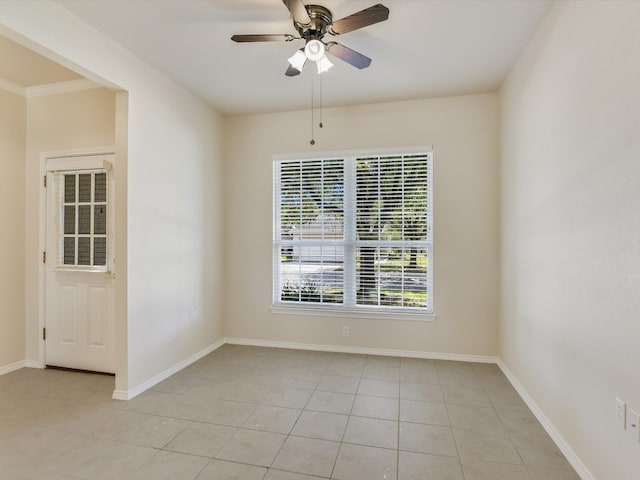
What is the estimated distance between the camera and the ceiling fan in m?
1.92

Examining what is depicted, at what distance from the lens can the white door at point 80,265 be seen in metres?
3.21

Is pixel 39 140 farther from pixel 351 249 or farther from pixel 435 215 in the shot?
pixel 435 215

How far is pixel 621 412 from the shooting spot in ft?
A: 5.08

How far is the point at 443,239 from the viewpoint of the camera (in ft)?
11.8

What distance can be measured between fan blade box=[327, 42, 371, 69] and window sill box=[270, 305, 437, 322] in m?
2.51

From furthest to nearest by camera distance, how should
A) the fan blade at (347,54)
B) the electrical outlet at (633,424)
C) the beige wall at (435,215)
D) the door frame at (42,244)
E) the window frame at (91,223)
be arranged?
the beige wall at (435,215)
the door frame at (42,244)
the window frame at (91,223)
the fan blade at (347,54)
the electrical outlet at (633,424)

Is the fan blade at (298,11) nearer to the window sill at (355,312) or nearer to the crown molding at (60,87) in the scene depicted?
the crown molding at (60,87)

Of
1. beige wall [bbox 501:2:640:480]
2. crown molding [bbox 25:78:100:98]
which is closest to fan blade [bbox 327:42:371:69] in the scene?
beige wall [bbox 501:2:640:480]

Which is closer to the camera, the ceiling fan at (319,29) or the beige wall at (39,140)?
the ceiling fan at (319,29)

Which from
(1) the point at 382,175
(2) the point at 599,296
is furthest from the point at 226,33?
(2) the point at 599,296

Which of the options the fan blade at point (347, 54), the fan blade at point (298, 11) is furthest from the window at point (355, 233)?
the fan blade at point (298, 11)

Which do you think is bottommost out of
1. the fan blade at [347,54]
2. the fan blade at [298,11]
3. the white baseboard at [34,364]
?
the white baseboard at [34,364]

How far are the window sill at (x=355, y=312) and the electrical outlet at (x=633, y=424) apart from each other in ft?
6.95

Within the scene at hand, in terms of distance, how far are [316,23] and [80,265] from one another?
3.09m
